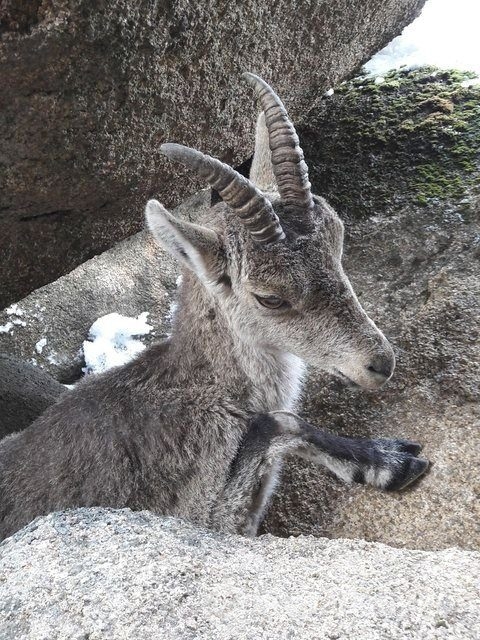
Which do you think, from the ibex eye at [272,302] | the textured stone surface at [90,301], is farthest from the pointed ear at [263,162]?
the textured stone surface at [90,301]

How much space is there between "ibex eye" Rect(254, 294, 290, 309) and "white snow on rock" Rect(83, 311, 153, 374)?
12.2 feet

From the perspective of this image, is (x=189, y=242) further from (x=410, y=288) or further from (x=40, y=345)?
(x=40, y=345)

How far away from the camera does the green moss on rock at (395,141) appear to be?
6.30 m

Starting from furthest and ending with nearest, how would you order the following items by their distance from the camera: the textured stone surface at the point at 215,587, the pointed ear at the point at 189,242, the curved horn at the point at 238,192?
the pointed ear at the point at 189,242 < the curved horn at the point at 238,192 < the textured stone surface at the point at 215,587

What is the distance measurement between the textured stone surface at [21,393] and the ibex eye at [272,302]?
123 inches

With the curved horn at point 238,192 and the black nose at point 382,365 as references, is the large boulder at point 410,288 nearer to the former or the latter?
the black nose at point 382,365

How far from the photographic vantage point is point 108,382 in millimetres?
4797

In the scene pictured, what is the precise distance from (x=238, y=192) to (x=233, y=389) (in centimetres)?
134

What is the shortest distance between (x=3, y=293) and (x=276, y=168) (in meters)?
2.74

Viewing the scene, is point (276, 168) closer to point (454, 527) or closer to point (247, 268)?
point (247, 268)

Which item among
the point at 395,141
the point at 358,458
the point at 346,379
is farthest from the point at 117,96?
the point at 395,141

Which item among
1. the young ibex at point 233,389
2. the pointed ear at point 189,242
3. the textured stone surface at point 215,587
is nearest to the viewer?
the textured stone surface at point 215,587

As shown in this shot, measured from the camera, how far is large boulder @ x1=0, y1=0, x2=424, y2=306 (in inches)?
160

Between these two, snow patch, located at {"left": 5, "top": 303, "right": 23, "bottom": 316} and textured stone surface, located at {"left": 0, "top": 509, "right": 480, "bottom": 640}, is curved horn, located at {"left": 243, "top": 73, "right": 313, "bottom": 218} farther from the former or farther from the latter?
snow patch, located at {"left": 5, "top": 303, "right": 23, "bottom": 316}
